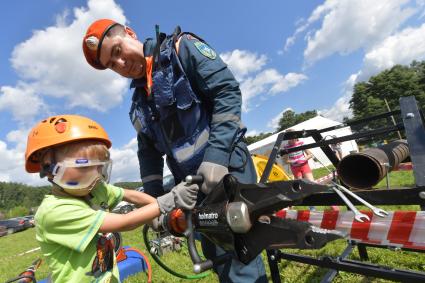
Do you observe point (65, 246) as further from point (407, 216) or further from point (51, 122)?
point (407, 216)

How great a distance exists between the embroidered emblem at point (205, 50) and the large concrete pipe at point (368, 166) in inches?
44.2

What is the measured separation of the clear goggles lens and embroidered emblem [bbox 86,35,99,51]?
846 mm

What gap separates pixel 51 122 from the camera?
2225 millimetres

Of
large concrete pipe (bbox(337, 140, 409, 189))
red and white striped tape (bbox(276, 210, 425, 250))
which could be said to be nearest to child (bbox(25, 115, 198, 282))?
large concrete pipe (bbox(337, 140, 409, 189))

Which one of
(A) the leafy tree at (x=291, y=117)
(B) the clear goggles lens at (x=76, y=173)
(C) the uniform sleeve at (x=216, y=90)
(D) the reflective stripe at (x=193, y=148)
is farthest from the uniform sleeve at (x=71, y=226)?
(A) the leafy tree at (x=291, y=117)

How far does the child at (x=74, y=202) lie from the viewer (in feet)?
6.76

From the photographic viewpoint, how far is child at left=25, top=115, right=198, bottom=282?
6.76ft

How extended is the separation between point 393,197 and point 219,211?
98cm

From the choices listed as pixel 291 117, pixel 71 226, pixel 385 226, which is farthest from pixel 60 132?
pixel 291 117

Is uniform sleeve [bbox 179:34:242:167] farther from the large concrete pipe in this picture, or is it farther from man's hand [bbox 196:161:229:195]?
the large concrete pipe

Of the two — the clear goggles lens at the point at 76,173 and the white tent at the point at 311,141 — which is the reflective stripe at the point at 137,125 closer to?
the clear goggles lens at the point at 76,173

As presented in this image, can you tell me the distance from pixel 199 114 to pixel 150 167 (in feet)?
2.87

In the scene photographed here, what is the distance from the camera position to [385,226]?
7.52 feet

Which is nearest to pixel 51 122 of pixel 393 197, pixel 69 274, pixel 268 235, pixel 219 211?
pixel 69 274
